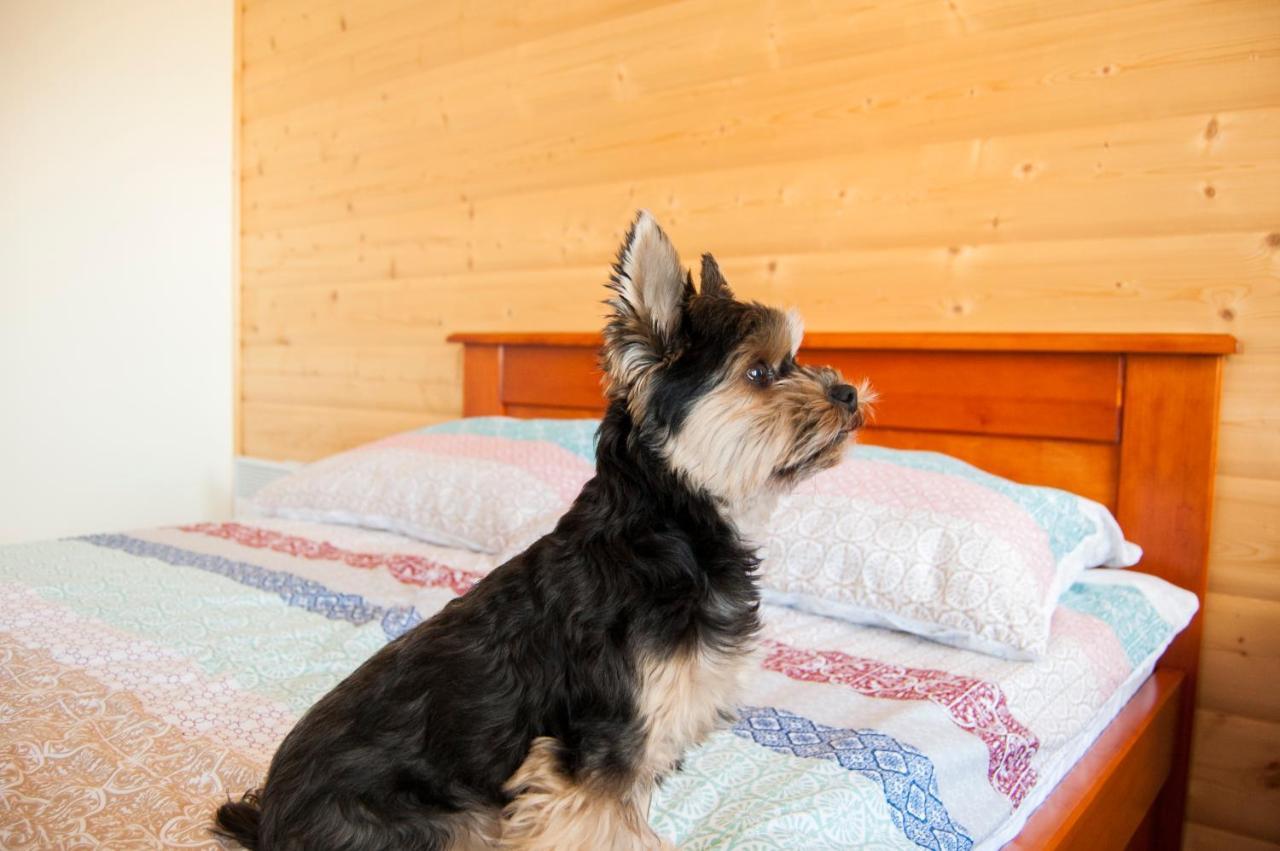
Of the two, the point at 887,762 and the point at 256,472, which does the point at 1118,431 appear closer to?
the point at 887,762

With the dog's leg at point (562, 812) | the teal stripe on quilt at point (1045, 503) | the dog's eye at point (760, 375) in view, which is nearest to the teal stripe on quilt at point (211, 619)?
the dog's leg at point (562, 812)

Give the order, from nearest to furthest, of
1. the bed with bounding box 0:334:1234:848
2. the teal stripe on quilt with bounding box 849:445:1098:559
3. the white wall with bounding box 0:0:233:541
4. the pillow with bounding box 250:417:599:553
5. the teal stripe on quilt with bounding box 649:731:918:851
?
1. the teal stripe on quilt with bounding box 649:731:918:851
2. the bed with bounding box 0:334:1234:848
3. the teal stripe on quilt with bounding box 849:445:1098:559
4. the pillow with bounding box 250:417:599:553
5. the white wall with bounding box 0:0:233:541

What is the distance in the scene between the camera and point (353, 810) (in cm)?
98

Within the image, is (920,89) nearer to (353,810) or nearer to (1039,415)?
(1039,415)

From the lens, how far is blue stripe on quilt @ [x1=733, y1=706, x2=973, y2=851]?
122cm

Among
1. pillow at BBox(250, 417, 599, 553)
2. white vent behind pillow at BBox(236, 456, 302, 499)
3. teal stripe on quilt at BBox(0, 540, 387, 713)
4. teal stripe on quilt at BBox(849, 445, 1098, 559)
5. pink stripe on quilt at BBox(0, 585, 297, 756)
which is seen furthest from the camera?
white vent behind pillow at BBox(236, 456, 302, 499)

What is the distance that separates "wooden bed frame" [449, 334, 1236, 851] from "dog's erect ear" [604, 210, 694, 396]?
1.25 meters

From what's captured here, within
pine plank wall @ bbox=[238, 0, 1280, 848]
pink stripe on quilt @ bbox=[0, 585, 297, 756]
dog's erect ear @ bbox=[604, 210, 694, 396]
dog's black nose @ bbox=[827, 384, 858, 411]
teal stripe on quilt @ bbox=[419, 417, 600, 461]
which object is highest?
pine plank wall @ bbox=[238, 0, 1280, 848]

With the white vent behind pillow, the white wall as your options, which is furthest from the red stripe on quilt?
the white wall

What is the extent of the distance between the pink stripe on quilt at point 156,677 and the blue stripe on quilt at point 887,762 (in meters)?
0.79

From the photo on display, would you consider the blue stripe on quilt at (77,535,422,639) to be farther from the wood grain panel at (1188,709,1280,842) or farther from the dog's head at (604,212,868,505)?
the wood grain panel at (1188,709,1280,842)

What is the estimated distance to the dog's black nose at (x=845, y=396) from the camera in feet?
4.34

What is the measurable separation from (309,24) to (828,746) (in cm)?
457

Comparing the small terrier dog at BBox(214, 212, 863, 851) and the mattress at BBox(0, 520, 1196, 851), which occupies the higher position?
the small terrier dog at BBox(214, 212, 863, 851)
